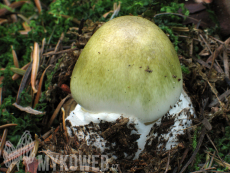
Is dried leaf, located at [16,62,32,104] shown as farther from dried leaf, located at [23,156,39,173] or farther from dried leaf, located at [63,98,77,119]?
dried leaf, located at [23,156,39,173]

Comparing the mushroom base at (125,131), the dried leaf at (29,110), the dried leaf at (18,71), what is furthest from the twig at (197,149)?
the dried leaf at (18,71)

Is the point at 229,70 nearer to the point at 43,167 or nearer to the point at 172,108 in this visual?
the point at 172,108

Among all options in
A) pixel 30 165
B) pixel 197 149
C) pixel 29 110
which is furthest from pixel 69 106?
pixel 197 149

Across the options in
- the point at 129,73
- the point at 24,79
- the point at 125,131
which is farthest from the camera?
the point at 24,79

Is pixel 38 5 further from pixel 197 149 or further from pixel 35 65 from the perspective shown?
pixel 197 149

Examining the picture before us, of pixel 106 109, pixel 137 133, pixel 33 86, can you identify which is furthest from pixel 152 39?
pixel 33 86
